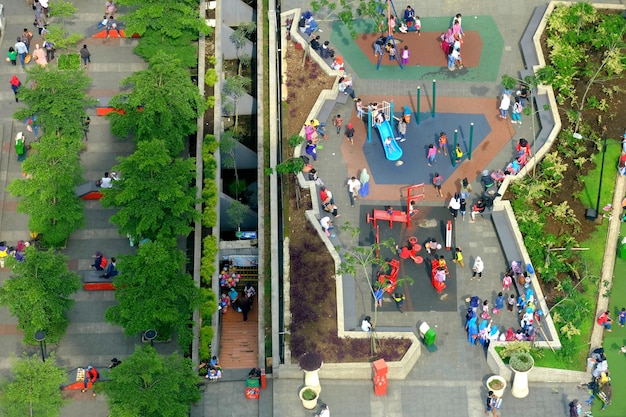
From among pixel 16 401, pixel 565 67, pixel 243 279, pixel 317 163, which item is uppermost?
pixel 565 67

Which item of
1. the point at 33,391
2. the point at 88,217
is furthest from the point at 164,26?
the point at 33,391

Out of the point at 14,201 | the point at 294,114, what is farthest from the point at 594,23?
the point at 14,201

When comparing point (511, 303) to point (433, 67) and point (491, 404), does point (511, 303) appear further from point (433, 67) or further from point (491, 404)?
point (433, 67)

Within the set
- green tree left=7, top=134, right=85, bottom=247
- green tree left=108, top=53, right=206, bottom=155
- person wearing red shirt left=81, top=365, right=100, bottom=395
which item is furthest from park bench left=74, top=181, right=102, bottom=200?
person wearing red shirt left=81, top=365, right=100, bottom=395

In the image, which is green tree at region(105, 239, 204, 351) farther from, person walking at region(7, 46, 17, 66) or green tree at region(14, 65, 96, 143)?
person walking at region(7, 46, 17, 66)

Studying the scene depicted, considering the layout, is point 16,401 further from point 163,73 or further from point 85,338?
point 163,73

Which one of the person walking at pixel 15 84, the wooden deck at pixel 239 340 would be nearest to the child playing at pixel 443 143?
the wooden deck at pixel 239 340
